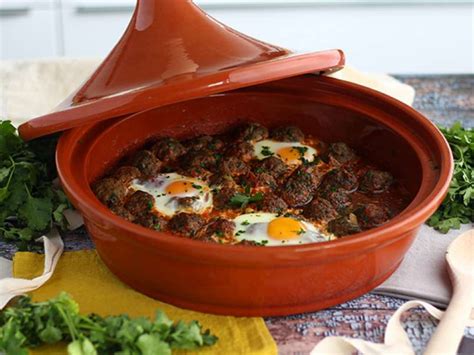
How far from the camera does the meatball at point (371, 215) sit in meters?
1.99

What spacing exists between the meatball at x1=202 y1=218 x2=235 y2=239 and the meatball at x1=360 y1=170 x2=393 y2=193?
416mm

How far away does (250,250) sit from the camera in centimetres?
163

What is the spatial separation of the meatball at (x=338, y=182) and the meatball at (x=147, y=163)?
1.42ft

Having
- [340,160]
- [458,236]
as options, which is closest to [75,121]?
[340,160]

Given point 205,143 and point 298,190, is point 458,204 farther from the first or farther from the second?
point 205,143

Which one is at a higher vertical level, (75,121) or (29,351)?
(75,121)

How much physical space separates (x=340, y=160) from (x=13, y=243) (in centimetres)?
88

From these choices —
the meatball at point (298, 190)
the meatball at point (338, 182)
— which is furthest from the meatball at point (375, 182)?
the meatball at point (298, 190)

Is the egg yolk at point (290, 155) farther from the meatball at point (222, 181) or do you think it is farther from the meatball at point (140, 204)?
the meatball at point (140, 204)

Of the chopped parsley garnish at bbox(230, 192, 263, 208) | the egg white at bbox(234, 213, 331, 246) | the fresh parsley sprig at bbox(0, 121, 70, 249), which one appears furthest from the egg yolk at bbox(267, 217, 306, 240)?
the fresh parsley sprig at bbox(0, 121, 70, 249)

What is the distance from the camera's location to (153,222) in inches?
76.6

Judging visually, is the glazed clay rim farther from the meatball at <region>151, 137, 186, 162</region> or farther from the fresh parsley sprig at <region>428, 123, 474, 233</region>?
the meatball at <region>151, 137, 186, 162</region>

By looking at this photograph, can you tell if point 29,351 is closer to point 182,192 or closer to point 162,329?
point 162,329

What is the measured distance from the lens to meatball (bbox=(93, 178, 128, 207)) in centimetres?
204
